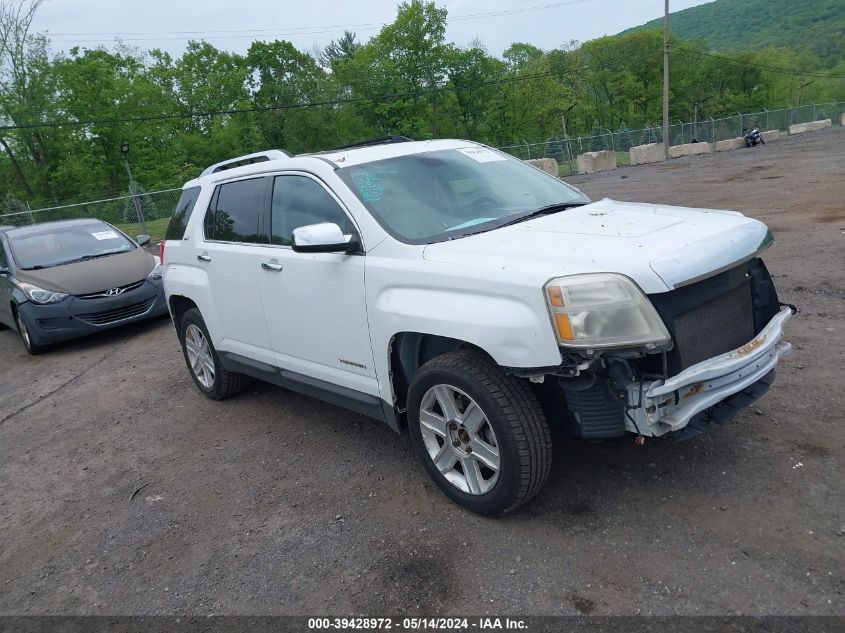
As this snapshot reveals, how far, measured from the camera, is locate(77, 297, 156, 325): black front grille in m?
8.66

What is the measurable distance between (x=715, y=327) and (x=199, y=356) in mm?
4281

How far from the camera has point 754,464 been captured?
3.63 meters

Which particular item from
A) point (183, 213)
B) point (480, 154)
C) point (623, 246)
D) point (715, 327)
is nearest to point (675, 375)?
point (715, 327)

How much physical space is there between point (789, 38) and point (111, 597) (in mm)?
151211

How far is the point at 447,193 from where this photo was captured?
418 cm

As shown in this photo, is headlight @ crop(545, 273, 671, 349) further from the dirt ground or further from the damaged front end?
the dirt ground

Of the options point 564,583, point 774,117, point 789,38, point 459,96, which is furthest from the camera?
point 789,38

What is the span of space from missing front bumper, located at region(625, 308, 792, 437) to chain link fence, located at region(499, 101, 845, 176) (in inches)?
1403

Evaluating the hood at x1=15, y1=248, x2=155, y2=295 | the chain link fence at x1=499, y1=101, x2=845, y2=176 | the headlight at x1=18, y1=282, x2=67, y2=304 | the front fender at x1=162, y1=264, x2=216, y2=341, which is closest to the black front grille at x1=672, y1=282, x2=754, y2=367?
the front fender at x1=162, y1=264, x2=216, y2=341

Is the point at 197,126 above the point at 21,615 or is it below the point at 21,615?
above

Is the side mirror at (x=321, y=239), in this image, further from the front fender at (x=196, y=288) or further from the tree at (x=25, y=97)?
the tree at (x=25, y=97)

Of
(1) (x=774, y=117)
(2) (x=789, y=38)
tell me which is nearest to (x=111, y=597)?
(1) (x=774, y=117)

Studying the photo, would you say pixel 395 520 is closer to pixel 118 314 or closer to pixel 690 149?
pixel 118 314

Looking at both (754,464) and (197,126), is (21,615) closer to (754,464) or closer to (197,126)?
(754,464)
